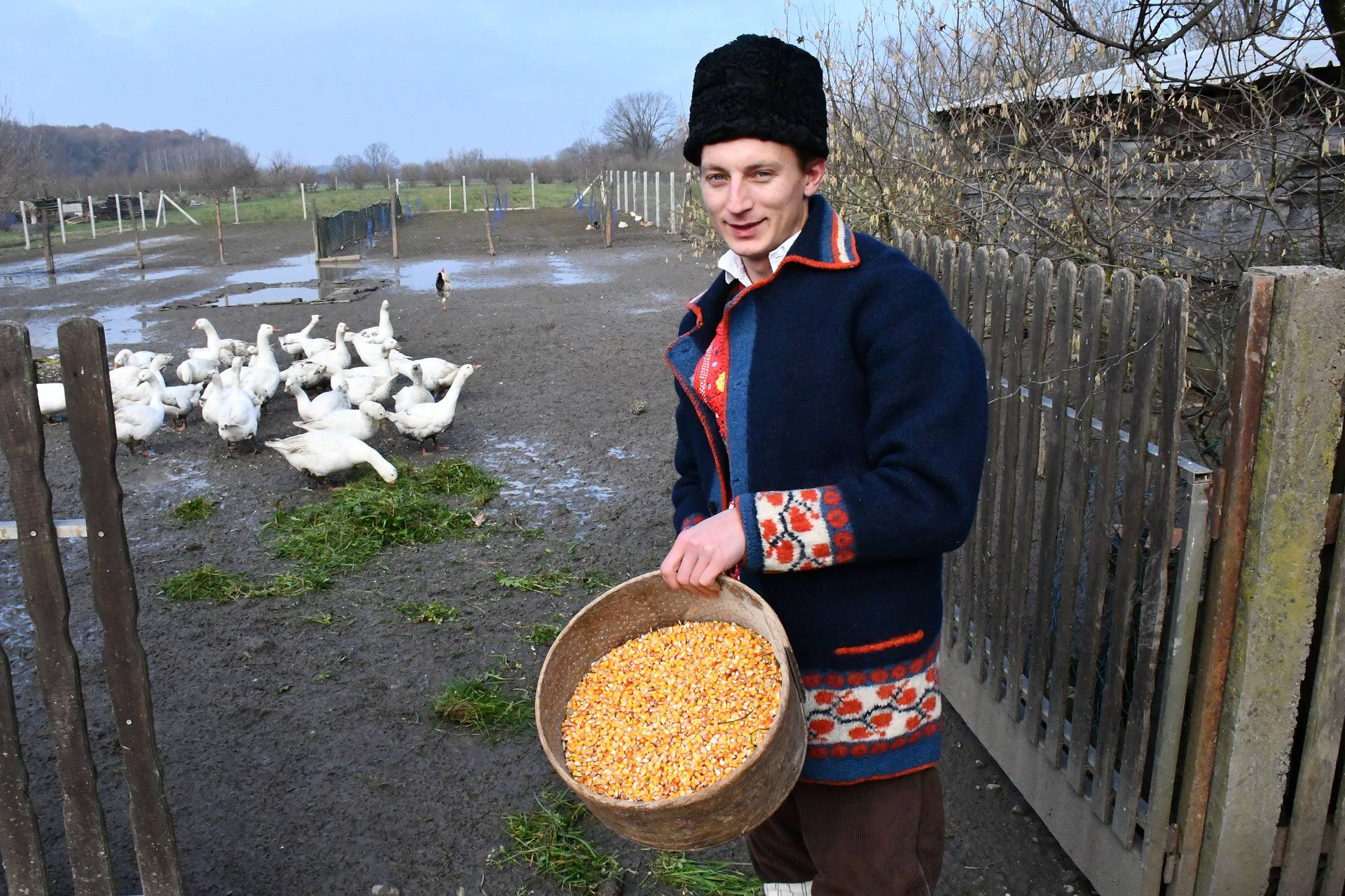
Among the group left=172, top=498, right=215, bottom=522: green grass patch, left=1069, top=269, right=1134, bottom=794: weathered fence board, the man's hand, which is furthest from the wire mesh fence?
the man's hand

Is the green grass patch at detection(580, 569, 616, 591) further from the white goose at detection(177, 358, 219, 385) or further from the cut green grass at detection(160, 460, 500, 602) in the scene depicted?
the white goose at detection(177, 358, 219, 385)

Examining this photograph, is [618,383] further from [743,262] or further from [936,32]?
[743,262]

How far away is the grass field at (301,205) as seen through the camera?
36812 millimetres

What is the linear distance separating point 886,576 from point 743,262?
2.38ft

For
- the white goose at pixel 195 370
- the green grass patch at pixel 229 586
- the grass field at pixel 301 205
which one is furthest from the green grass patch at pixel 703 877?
the grass field at pixel 301 205

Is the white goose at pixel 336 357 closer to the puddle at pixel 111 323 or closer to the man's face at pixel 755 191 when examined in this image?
the puddle at pixel 111 323

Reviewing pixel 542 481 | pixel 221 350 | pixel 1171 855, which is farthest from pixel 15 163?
pixel 1171 855

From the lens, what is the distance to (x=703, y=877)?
342 cm

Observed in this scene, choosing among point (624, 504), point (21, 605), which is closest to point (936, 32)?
point (624, 504)

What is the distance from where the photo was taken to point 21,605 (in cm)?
589

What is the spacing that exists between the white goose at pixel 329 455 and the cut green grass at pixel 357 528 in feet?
0.46

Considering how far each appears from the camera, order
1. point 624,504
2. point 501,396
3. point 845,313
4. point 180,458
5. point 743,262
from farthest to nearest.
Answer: point 501,396 → point 180,458 → point 624,504 → point 743,262 → point 845,313

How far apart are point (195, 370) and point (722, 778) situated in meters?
10.2

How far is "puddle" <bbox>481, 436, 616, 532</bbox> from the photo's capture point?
23.8ft
